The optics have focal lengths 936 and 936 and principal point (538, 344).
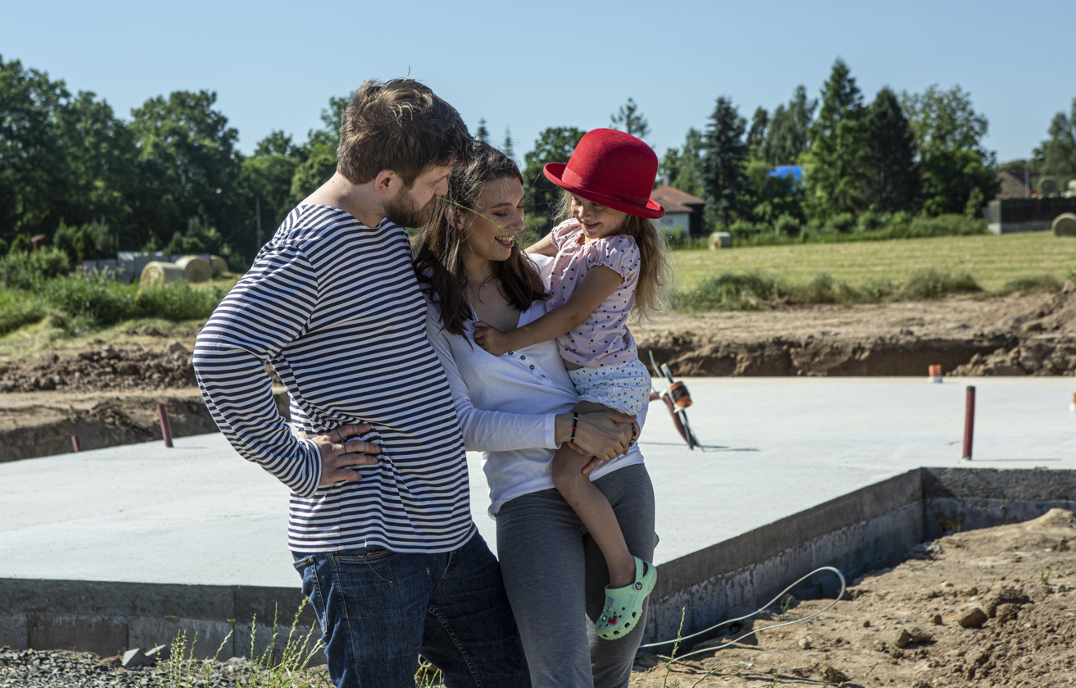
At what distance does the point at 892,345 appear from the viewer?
570 inches

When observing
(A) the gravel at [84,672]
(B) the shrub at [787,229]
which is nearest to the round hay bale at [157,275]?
(A) the gravel at [84,672]

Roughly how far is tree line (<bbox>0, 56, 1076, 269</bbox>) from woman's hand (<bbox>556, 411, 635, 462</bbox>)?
40254 millimetres

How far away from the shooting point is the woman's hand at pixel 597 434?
2.12 metres

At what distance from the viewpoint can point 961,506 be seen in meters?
6.05

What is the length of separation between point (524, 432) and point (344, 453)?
1.44ft

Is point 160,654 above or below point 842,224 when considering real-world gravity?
below

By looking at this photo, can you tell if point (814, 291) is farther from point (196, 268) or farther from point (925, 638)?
point (196, 268)

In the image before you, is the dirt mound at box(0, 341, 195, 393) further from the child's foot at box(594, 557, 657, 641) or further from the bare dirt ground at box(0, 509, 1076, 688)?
the child's foot at box(594, 557, 657, 641)

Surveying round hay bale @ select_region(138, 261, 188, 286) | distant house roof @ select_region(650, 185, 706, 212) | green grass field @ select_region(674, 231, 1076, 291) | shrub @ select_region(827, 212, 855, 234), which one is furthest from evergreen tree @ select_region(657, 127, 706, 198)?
round hay bale @ select_region(138, 261, 188, 286)

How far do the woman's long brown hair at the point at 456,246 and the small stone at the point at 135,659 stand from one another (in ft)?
7.75

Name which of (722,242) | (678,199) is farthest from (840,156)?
(722,242)

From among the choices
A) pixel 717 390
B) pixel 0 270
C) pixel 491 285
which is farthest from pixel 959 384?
pixel 0 270

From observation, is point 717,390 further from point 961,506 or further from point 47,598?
point 47,598

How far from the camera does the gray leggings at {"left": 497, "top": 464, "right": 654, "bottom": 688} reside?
2055mm
